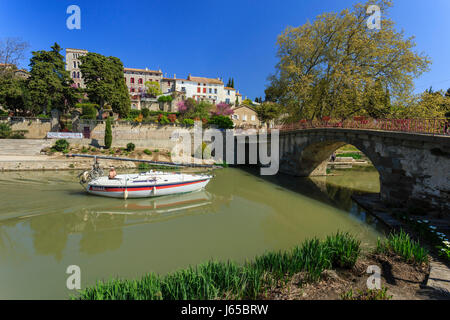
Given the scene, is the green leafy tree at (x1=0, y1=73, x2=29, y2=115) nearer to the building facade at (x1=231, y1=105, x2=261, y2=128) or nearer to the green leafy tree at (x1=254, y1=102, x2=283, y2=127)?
the building facade at (x1=231, y1=105, x2=261, y2=128)

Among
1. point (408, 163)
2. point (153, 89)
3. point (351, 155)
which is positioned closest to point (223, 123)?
point (351, 155)

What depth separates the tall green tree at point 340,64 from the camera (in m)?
16.2

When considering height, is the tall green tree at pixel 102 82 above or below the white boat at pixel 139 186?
above

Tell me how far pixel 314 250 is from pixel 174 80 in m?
57.8

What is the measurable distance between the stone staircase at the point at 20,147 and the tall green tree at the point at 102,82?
8447 mm

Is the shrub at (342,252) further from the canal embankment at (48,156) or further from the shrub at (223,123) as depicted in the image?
the shrub at (223,123)

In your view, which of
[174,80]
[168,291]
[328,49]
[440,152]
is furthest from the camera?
[174,80]

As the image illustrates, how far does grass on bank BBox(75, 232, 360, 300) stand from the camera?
3812 millimetres

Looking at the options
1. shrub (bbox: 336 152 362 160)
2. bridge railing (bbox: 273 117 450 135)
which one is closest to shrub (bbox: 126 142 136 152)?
bridge railing (bbox: 273 117 450 135)

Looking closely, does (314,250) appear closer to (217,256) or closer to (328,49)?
(217,256)

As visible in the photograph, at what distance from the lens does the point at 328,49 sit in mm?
19172

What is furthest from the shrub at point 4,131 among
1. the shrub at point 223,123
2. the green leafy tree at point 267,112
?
the green leafy tree at point 267,112

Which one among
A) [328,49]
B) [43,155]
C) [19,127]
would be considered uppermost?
[328,49]
